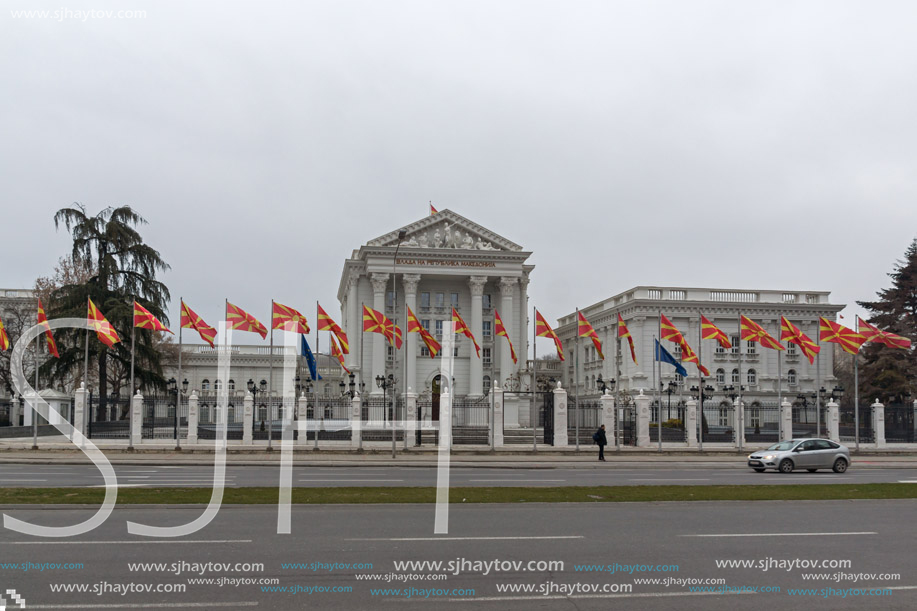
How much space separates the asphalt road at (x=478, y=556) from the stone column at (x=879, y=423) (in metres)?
34.5

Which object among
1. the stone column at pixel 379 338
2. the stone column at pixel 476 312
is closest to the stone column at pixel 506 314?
the stone column at pixel 476 312

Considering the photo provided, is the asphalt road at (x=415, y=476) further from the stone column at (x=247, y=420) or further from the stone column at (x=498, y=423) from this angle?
the stone column at (x=247, y=420)

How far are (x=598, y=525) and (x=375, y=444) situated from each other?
3054 cm

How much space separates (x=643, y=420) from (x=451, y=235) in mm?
35761

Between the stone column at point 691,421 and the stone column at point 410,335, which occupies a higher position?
the stone column at point 410,335

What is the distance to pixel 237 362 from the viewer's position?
94.1 metres

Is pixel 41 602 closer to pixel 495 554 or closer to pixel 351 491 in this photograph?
pixel 495 554

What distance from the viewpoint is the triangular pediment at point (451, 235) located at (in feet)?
245

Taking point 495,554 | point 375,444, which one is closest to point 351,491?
point 495,554

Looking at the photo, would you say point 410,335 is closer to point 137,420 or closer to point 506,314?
point 506,314

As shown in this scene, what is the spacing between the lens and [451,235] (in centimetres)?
7569

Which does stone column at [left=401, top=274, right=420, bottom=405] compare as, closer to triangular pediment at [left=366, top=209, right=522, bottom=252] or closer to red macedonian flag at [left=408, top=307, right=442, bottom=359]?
triangular pediment at [left=366, top=209, right=522, bottom=252]

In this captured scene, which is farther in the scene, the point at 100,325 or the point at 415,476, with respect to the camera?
the point at 100,325

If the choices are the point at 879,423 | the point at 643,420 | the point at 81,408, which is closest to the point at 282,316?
the point at 81,408
